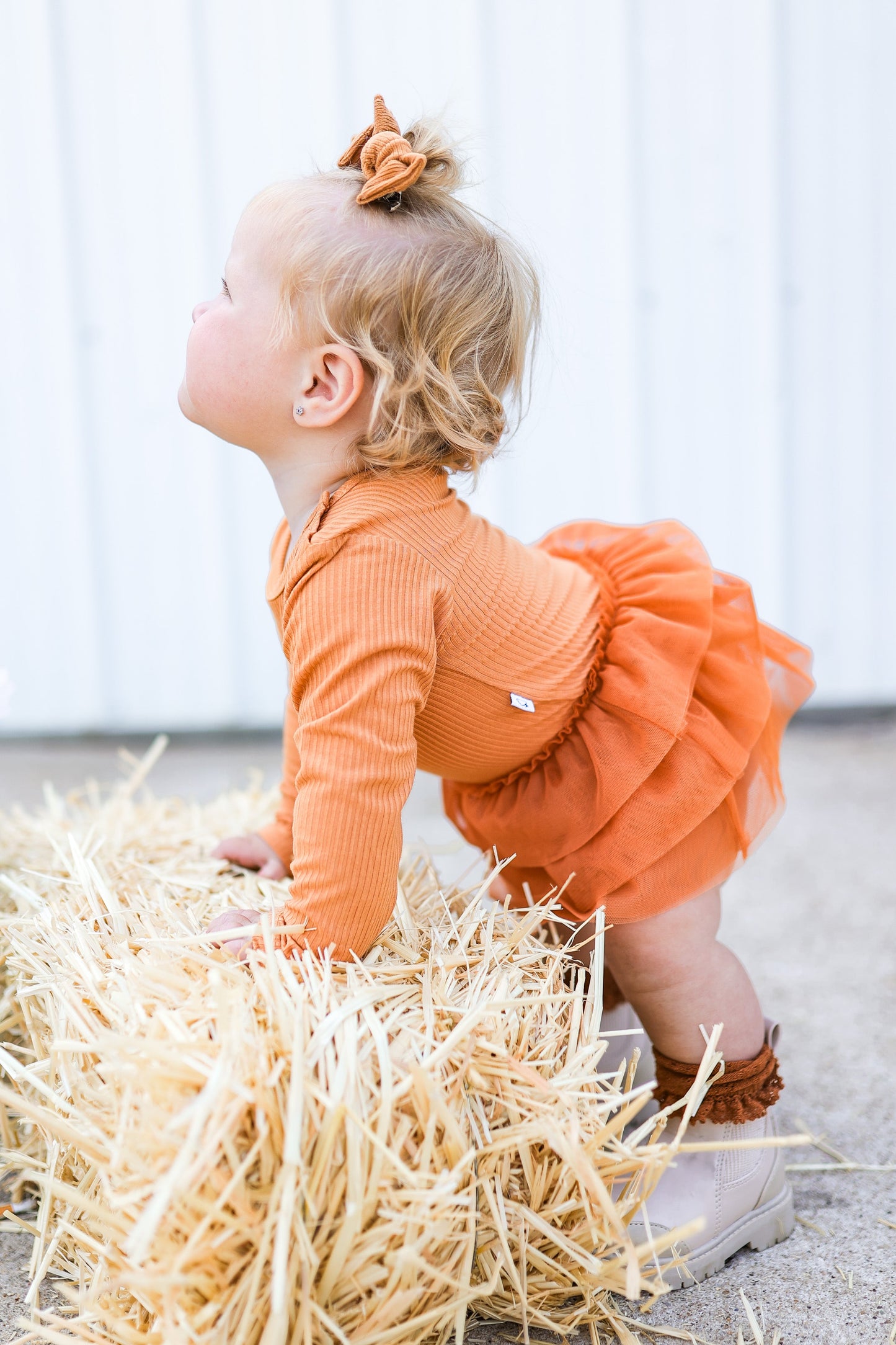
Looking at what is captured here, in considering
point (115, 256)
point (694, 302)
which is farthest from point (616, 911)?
point (115, 256)

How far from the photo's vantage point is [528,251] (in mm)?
1058

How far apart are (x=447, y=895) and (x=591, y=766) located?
0.19 m

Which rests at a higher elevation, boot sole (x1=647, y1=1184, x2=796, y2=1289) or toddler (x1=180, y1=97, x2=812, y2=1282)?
toddler (x1=180, y1=97, x2=812, y2=1282)

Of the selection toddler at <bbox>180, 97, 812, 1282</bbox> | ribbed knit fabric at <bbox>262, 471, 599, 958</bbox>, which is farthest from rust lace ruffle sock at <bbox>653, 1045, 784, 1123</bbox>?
ribbed knit fabric at <bbox>262, 471, 599, 958</bbox>

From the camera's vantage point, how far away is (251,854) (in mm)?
1186

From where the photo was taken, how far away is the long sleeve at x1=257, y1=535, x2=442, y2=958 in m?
0.85

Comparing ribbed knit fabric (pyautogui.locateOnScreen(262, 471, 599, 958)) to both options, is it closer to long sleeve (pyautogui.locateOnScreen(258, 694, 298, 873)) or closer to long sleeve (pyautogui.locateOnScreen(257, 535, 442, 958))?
long sleeve (pyautogui.locateOnScreen(257, 535, 442, 958))

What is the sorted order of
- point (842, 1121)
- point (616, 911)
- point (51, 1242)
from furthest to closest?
point (842, 1121), point (616, 911), point (51, 1242)

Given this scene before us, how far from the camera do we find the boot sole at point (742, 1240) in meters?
0.94

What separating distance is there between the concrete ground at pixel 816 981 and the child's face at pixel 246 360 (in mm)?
535

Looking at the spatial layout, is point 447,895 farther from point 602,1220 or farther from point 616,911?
point 602,1220

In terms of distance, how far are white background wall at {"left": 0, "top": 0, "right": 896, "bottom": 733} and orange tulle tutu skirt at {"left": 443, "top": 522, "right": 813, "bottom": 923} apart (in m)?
1.40

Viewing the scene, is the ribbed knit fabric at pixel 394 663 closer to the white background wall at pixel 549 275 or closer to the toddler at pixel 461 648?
the toddler at pixel 461 648

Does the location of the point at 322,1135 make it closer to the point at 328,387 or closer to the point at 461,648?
the point at 461,648
